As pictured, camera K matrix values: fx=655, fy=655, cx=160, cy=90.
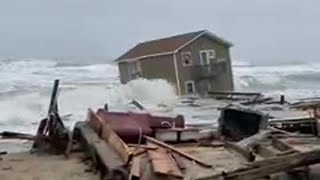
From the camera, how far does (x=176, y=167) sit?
971 centimetres

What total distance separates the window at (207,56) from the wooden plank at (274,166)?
37106 millimetres

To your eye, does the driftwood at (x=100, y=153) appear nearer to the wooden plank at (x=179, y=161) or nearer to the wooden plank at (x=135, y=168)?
the wooden plank at (x=135, y=168)

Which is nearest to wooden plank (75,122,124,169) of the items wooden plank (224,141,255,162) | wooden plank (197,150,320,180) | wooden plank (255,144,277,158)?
wooden plank (197,150,320,180)

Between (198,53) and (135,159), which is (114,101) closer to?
(198,53)

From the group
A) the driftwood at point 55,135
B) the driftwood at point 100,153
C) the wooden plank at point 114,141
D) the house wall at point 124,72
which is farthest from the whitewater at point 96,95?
the wooden plank at point 114,141

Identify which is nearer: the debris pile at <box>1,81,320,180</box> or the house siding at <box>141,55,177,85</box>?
the debris pile at <box>1,81,320,180</box>

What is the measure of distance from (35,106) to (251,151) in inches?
1241

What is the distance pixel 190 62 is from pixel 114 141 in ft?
115

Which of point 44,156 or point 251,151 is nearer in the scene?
point 251,151

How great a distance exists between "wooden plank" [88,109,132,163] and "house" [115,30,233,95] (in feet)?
104

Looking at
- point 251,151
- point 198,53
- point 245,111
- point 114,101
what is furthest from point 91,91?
point 251,151

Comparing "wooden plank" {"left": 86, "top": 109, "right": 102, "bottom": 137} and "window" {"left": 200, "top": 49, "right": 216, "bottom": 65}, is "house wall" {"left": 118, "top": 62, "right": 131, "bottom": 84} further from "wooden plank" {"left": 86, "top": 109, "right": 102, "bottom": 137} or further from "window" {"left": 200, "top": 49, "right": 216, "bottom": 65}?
"wooden plank" {"left": 86, "top": 109, "right": 102, "bottom": 137}

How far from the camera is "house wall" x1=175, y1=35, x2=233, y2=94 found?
1805 inches

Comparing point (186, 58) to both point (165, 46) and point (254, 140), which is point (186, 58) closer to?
point (165, 46)
